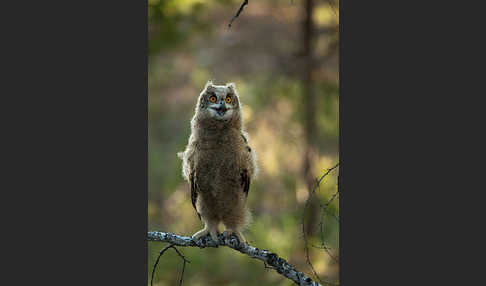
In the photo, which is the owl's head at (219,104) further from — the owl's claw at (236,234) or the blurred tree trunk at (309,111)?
the blurred tree trunk at (309,111)

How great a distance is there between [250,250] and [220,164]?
0.57 m

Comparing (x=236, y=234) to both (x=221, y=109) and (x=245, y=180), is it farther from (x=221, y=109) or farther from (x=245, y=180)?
(x=221, y=109)

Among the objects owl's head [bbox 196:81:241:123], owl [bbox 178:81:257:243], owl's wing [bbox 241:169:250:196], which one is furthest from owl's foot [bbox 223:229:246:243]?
owl's head [bbox 196:81:241:123]

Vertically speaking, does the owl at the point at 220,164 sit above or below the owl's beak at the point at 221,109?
below

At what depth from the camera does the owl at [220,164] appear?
324cm

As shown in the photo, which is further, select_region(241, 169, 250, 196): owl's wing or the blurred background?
the blurred background

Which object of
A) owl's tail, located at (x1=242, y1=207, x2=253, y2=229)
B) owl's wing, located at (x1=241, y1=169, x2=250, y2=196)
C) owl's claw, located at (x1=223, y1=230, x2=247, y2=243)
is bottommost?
owl's claw, located at (x1=223, y1=230, x2=247, y2=243)

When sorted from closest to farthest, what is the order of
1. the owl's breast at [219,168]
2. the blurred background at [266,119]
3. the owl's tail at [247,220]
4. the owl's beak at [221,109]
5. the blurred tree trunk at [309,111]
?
the owl's beak at [221,109], the owl's breast at [219,168], the owl's tail at [247,220], the blurred background at [266,119], the blurred tree trunk at [309,111]

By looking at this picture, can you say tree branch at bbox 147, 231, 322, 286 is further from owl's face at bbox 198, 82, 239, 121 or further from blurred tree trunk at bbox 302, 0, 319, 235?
blurred tree trunk at bbox 302, 0, 319, 235

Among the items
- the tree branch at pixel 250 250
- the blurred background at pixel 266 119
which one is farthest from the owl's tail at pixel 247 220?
the blurred background at pixel 266 119

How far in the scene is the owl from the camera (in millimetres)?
3238

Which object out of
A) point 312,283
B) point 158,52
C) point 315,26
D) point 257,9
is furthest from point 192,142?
point 158,52

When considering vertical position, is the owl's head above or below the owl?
above

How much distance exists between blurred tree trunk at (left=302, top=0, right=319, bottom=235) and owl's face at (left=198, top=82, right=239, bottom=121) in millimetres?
1587
